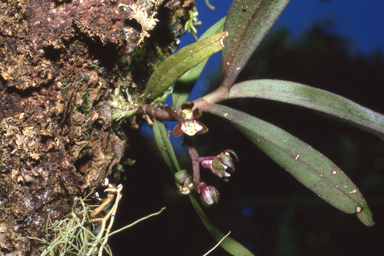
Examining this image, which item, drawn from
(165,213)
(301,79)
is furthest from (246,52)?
(165,213)

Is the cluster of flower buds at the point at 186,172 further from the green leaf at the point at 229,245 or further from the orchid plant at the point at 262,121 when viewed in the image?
the green leaf at the point at 229,245

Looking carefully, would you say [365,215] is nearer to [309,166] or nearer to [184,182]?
[309,166]

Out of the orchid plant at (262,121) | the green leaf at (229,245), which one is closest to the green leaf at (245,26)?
the orchid plant at (262,121)

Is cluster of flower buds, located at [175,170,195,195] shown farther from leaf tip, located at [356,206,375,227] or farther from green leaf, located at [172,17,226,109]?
leaf tip, located at [356,206,375,227]

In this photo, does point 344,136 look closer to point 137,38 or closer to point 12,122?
point 137,38

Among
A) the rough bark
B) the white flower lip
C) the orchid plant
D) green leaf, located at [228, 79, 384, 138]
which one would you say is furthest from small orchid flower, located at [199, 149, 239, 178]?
the rough bark

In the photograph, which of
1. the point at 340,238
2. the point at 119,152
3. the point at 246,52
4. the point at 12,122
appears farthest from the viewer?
the point at 340,238

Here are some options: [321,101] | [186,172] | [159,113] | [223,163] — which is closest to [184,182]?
[186,172]
